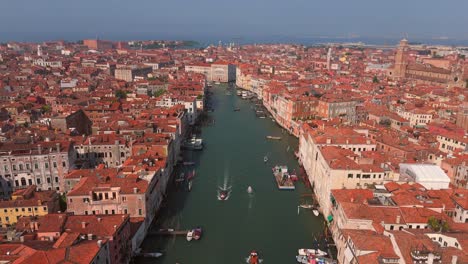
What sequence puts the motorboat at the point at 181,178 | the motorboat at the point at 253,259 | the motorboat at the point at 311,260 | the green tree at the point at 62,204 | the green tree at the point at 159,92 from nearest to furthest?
the motorboat at the point at 311,260 → the motorboat at the point at 253,259 → the green tree at the point at 62,204 → the motorboat at the point at 181,178 → the green tree at the point at 159,92

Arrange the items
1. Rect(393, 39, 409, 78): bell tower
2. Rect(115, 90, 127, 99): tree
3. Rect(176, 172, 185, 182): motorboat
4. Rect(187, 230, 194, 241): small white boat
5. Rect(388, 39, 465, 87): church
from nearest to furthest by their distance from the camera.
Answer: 1. Rect(187, 230, 194, 241): small white boat
2. Rect(176, 172, 185, 182): motorboat
3. Rect(115, 90, 127, 99): tree
4. Rect(388, 39, 465, 87): church
5. Rect(393, 39, 409, 78): bell tower

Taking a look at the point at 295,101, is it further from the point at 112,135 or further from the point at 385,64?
the point at 385,64

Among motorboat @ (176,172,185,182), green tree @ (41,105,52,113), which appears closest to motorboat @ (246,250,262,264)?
motorboat @ (176,172,185,182)

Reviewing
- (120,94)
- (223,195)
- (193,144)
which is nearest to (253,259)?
(223,195)

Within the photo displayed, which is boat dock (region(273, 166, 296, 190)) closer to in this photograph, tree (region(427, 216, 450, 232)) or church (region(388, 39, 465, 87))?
tree (region(427, 216, 450, 232))

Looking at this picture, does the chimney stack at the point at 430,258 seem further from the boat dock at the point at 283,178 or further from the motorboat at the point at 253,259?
the boat dock at the point at 283,178

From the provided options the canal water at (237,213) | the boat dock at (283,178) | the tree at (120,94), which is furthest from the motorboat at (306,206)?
the tree at (120,94)

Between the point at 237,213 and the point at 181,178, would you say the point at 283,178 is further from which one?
the point at 181,178

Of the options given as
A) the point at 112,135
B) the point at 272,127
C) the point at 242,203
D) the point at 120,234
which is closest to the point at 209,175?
the point at 242,203
